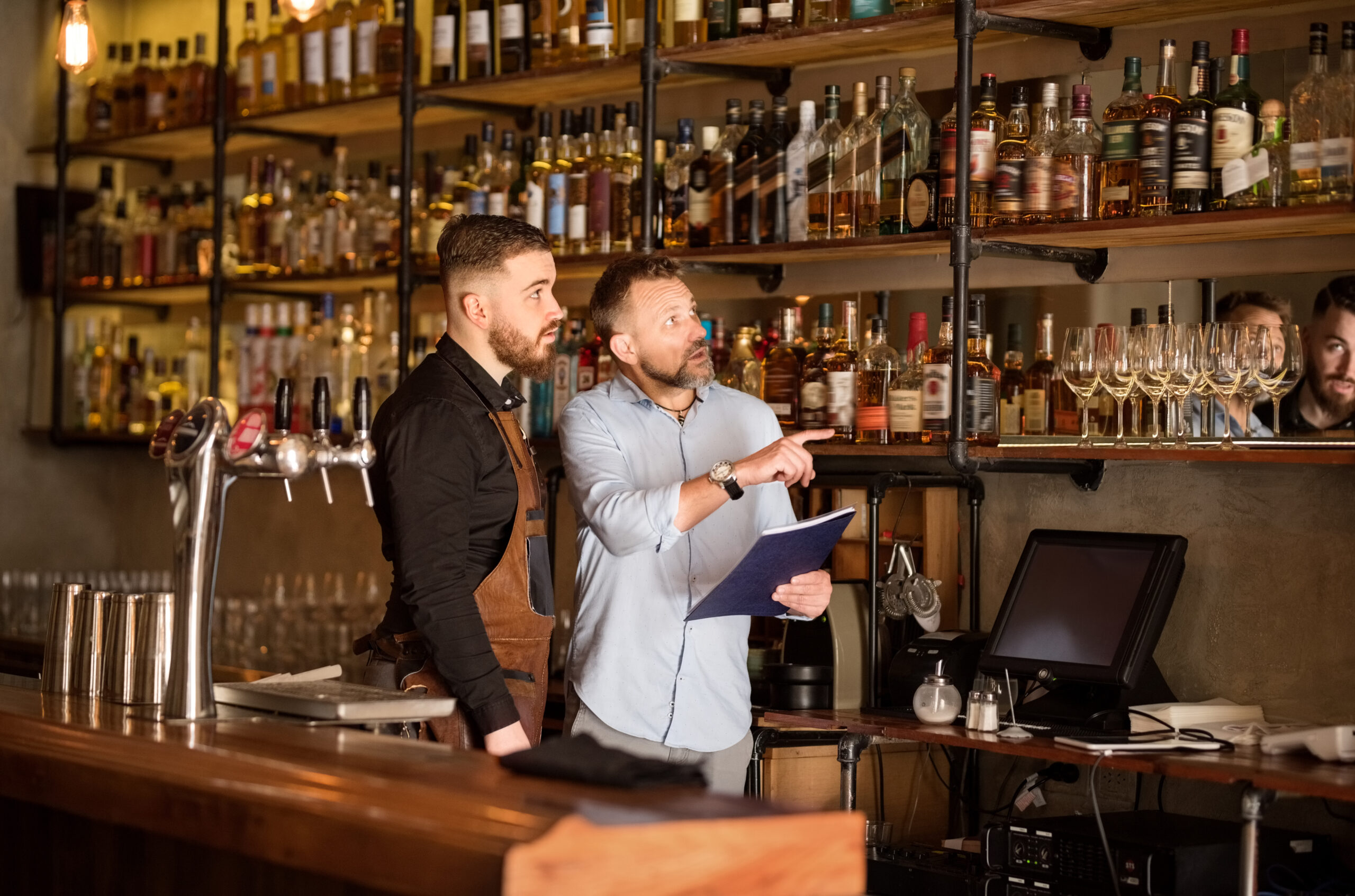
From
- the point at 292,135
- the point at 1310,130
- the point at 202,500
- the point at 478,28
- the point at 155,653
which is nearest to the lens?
the point at 202,500

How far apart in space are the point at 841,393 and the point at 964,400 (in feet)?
1.29

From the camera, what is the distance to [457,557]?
2.43 metres

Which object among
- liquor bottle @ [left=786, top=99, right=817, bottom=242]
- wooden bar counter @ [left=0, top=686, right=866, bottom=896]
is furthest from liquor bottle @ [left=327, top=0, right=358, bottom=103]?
wooden bar counter @ [left=0, top=686, right=866, bottom=896]

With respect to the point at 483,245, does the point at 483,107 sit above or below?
above

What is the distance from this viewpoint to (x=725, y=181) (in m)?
3.55

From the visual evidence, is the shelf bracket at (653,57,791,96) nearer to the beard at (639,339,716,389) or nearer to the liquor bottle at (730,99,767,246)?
the liquor bottle at (730,99,767,246)

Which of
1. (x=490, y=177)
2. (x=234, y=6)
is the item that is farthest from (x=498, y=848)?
(x=234, y=6)

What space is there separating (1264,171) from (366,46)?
2.59m

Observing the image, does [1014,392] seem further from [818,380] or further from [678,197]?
[678,197]

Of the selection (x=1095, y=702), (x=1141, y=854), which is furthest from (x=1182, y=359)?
(x=1141, y=854)

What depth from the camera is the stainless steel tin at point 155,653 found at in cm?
223

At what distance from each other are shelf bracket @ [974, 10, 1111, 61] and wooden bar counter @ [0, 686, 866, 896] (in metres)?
1.84

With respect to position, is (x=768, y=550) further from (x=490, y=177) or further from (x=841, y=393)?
(x=490, y=177)

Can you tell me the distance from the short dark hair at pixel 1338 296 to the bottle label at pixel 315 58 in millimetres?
2816
